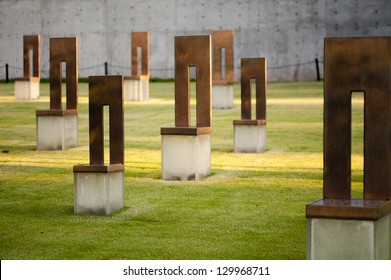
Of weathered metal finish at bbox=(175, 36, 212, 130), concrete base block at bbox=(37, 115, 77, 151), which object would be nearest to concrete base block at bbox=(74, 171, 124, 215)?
weathered metal finish at bbox=(175, 36, 212, 130)

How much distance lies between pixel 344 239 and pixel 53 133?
7755 mm

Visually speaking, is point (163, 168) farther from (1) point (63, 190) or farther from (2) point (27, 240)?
(2) point (27, 240)

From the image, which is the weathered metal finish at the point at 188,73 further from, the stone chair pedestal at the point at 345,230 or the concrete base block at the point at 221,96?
the concrete base block at the point at 221,96

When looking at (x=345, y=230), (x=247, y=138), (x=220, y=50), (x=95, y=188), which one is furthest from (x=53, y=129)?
(x=220, y=50)

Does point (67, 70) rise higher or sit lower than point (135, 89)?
higher

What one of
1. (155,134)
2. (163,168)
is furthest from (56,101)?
(163,168)

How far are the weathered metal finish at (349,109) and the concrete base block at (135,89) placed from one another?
16.0m

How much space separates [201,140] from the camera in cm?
888

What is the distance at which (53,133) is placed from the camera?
38.4 feet

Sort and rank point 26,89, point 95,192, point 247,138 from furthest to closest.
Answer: point 26,89 < point 247,138 < point 95,192

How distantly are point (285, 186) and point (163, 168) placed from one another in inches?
52.0

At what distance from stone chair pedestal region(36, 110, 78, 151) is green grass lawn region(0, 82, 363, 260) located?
27 centimetres

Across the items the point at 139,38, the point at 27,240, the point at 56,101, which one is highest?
the point at 139,38

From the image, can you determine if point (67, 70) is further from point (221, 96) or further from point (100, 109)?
point (221, 96)
